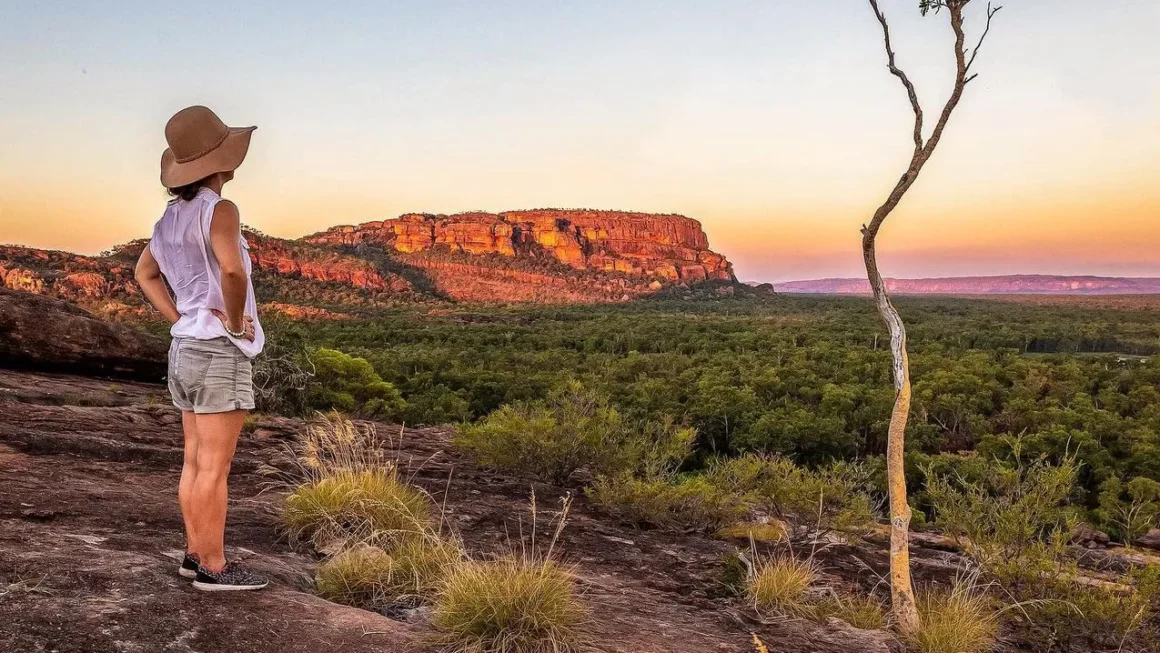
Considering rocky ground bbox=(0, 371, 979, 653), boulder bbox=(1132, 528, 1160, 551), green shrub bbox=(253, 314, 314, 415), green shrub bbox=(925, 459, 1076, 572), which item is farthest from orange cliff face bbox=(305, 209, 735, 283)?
green shrub bbox=(925, 459, 1076, 572)

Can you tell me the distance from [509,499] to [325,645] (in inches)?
158

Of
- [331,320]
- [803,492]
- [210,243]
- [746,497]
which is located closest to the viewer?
[210,243]

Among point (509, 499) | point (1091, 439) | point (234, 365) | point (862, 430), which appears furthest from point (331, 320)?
point (234, 365)

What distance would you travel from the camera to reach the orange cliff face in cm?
13875

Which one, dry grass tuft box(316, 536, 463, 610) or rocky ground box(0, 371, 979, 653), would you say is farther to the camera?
dry grass tuft box(316, 536, 463, 610)

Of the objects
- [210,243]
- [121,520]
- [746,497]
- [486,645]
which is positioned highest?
[210,243]

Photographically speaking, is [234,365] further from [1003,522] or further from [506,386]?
[506,386]

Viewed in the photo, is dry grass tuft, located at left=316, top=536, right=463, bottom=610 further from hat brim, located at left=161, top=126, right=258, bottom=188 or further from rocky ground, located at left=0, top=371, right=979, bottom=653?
hat brim, located at left=161, top=126, right=258, bottom=188

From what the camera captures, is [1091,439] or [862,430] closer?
[1091,439]

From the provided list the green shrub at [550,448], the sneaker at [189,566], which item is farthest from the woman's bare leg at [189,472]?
the green shrub at [550,448]

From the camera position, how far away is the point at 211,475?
292 cm

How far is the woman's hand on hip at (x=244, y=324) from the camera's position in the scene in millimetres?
2836

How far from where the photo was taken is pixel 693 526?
6.99 metres

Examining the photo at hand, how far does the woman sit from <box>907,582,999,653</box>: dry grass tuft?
3.74 metres
